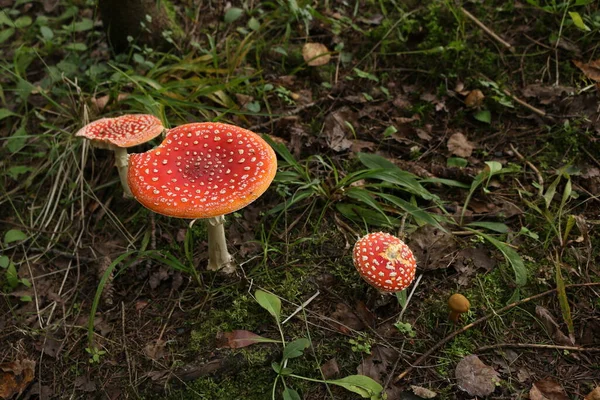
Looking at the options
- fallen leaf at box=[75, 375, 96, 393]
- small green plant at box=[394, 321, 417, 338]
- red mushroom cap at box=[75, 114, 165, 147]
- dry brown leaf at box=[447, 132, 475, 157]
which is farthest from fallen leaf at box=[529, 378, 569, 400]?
red mushroom cap at box=[75, 114, 165, 147]

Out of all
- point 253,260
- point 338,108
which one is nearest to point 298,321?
point 253,260

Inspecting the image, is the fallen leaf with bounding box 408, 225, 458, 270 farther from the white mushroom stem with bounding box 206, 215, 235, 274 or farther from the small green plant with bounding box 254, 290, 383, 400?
the white mushroom stem with bounding box 206, 215, 235, 274

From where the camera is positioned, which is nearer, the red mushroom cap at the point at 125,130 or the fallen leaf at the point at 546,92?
the red mushroom cap at the point at 125,130

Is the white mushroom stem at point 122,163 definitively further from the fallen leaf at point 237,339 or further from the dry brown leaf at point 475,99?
the dry brown leaf at point 475,99

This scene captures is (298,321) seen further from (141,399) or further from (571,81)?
(571,81)

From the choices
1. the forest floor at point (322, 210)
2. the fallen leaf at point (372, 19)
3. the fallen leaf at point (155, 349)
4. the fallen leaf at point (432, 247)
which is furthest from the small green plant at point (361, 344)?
the fallen leaf at point (372, 19)
